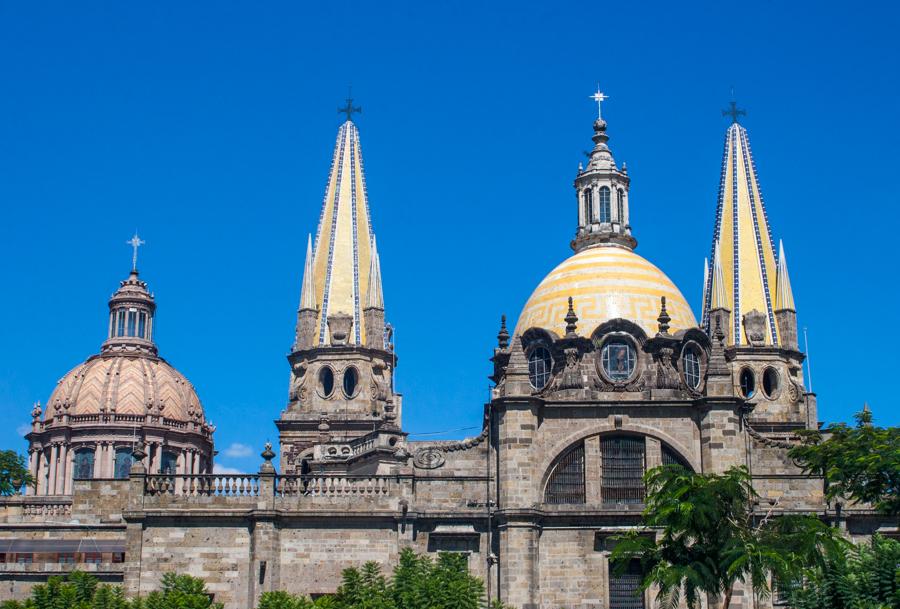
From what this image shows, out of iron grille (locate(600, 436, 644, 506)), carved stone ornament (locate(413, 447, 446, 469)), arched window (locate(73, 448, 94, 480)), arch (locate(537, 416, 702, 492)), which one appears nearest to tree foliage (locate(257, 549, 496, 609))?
carved stone ornament (locate(413, 447, 446, 469))

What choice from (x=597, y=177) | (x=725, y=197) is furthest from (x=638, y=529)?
(x=725, y=197)

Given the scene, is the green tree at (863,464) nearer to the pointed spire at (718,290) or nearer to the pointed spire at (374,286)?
the pointed spire at (718,290)

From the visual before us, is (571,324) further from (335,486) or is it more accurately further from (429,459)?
(335,486)

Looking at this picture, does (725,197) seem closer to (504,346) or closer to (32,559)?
(504,346)

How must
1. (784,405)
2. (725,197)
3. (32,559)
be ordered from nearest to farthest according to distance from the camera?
(32,559) → (784,405) → (725,197)

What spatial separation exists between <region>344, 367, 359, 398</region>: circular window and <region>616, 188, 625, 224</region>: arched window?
744 inches

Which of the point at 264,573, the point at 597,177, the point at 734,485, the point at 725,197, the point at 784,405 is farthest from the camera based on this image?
the point at 725,197

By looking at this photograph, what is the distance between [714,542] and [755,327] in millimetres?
33123

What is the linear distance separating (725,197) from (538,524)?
104ft

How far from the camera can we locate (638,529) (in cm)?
5072

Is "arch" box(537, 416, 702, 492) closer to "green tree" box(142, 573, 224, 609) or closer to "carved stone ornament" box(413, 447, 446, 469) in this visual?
"carved stone ornament" box(413, 447, 446, 469)

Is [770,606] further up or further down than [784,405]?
further down

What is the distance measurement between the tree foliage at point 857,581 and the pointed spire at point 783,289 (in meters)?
34.4

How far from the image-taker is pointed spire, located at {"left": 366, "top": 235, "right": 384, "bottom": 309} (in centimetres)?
7838
